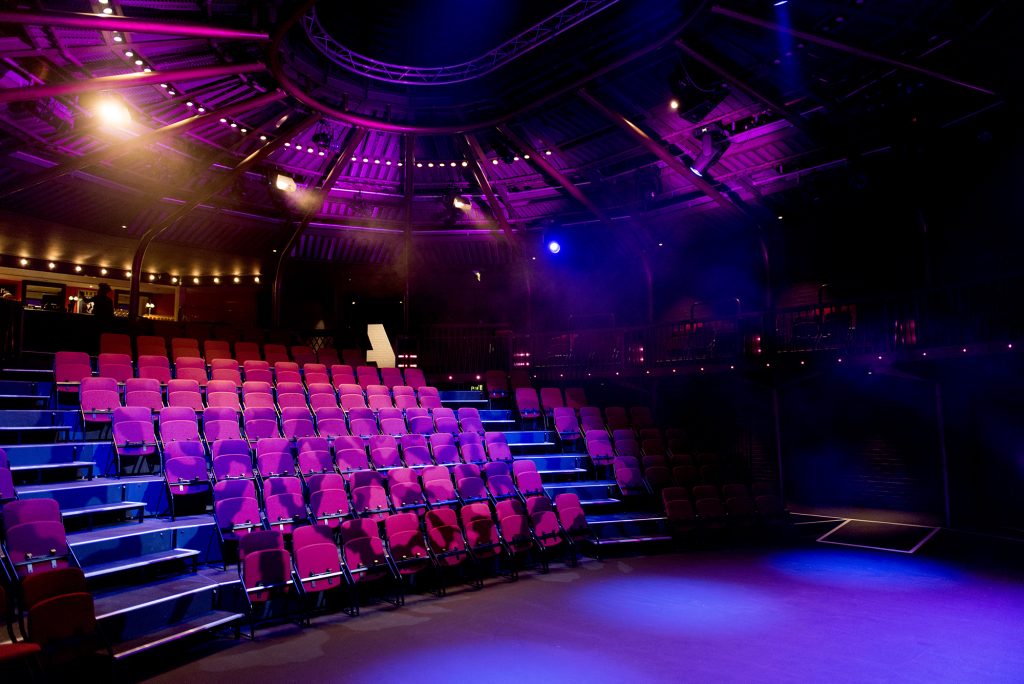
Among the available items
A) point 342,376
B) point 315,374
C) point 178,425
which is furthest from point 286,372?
point 178,425

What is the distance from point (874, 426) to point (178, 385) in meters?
10.6

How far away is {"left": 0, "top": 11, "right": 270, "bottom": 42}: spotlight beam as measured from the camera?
625 centimetres

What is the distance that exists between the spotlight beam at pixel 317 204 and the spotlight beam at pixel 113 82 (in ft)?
9.65

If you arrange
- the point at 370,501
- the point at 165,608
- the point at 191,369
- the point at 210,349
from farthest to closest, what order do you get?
1. the point at 210,349
2. the point at 191,369
3. the point at 370,501
4. the point at 165,608

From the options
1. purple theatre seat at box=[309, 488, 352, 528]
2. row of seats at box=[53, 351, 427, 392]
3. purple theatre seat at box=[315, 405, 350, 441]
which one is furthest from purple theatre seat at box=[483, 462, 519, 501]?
row of seats at box=[53, 351, 427, 392]

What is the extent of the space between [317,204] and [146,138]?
382cm

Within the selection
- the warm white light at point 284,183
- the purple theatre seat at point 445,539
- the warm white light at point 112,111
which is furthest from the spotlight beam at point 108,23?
the purple theatre seat at point 445,539

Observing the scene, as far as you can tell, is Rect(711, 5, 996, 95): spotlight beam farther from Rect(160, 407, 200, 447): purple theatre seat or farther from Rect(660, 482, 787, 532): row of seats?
Rect(160, 407, 200, 447): purple theatre seat

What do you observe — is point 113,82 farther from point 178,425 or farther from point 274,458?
point 274,458

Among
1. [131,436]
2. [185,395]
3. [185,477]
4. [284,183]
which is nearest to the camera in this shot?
[185,477]

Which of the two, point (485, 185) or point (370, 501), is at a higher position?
point (485, 185)

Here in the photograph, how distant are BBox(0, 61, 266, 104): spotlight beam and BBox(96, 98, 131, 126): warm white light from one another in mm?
1366

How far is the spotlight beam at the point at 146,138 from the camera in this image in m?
9.66

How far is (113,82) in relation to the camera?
7906 mm
